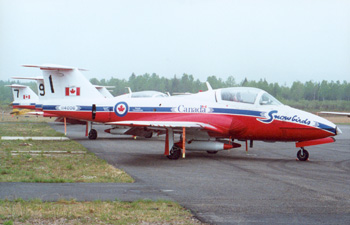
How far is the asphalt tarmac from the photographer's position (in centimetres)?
693

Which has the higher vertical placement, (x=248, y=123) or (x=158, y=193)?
(x=248, y=123)

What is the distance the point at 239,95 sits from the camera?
14641 millimetres

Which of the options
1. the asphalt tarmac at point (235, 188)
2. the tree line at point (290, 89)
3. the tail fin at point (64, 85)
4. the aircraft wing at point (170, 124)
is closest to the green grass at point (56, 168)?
the asphalt tarmac at point (235, 188)

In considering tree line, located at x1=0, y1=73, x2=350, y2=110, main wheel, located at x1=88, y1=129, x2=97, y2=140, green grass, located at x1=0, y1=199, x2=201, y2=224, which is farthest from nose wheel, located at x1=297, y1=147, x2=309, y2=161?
tree line, located at x1=0, y1=73, x2=350, y2=110

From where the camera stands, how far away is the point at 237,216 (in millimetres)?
6676

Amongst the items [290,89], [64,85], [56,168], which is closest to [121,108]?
[64,85]

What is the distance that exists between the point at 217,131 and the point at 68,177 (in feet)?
19.4

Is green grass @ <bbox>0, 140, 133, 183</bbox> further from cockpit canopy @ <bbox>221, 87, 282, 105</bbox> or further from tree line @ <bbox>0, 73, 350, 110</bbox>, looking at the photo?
tree line @ <bbox>0, 73, 350, 110</bbox>

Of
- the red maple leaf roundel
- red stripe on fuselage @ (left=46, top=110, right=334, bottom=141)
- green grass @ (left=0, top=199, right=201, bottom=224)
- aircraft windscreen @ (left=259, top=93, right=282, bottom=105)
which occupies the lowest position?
green grass @ (left=0, top=199, right=201, bottom=224)

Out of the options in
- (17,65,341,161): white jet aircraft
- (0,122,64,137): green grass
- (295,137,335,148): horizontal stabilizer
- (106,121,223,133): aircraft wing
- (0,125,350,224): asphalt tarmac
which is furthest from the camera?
(0,122,64,137): green grass

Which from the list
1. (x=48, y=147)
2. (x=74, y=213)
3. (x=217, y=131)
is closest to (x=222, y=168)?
(x=217, y=131)

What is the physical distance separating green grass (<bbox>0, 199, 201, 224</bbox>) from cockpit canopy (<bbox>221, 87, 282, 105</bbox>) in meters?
A: 7.67

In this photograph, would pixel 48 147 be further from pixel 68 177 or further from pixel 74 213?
pixel 74 213

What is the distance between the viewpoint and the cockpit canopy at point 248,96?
14.4m
